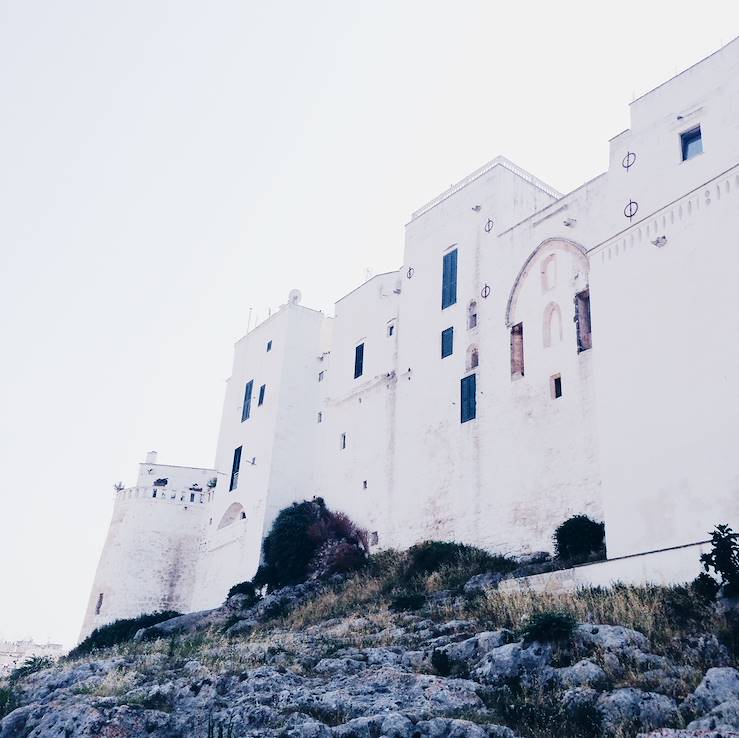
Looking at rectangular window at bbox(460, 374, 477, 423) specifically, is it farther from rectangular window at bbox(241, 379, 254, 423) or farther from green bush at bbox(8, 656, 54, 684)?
green bush at bbox(8, 656, 54, 684)

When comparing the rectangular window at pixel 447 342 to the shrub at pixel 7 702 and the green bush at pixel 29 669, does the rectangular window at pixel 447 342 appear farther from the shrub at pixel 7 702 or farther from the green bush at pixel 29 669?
the shrub at pixel 7 702

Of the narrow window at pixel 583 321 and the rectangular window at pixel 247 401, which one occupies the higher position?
the rectangular window at pixel 247 401

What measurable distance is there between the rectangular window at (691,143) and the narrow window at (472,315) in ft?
29.2

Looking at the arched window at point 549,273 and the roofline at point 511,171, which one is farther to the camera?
the roofline at point 511,171

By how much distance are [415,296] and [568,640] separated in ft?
58.8

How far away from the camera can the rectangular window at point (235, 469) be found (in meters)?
33.8

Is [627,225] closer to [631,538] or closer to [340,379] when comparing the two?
[631,538]

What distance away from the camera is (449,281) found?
28.2m

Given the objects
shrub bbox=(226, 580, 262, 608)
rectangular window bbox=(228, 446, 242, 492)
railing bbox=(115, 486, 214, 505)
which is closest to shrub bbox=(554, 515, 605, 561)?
shrub bbox=(226, 580, 262, 608)

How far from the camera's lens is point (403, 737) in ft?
35.1

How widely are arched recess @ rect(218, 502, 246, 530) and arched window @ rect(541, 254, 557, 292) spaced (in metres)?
15.1

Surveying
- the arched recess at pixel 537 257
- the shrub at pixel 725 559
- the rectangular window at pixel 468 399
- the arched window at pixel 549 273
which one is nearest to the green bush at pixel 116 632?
the rectangular window at pixel 468 399

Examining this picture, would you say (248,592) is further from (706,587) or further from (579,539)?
(706,587)

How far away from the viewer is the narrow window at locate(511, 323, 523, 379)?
2415cm
